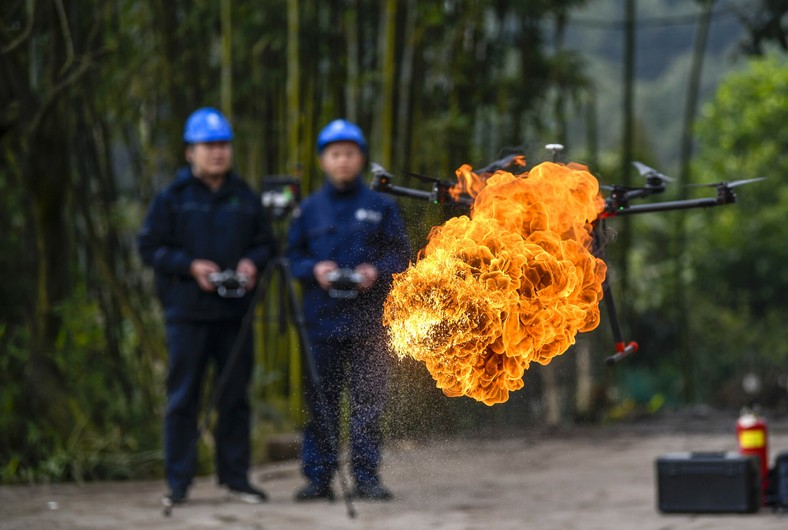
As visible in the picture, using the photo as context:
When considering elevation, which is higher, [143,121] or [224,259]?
[143,121]

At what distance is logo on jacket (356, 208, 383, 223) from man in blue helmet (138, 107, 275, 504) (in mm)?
716

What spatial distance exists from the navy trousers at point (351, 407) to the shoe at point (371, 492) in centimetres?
3

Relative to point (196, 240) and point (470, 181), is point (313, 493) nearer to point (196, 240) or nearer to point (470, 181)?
point (196, 240)

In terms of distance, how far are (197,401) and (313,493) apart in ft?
2.36

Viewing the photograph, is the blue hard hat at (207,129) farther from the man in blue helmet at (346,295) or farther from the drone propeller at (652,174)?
the drone propeller at (652,174)

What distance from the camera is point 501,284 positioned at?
3.64m

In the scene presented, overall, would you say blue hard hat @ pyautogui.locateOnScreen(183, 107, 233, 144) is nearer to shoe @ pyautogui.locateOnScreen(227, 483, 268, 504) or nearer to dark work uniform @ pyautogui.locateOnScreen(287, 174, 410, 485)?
dark work uniform @ pyautogui.locateOnScreen(287, 174, 410, 485)

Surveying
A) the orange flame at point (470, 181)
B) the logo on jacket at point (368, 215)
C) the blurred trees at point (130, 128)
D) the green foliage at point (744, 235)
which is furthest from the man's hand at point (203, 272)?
the green foliage at point (744, 235)

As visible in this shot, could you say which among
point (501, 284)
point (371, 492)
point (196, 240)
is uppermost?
point (196, 240)

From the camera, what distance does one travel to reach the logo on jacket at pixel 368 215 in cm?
525

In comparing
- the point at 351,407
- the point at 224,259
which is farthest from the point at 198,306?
the point at 351,407

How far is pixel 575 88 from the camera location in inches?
407

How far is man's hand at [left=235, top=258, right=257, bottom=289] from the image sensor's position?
632cm

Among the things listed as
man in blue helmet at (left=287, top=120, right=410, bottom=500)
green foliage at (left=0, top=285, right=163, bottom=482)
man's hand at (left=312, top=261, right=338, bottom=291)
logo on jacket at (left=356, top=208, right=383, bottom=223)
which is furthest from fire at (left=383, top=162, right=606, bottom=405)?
green foliage at (left=0, top=285, right=163, bottom=482)
